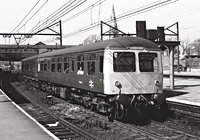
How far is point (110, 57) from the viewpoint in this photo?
38.3ft

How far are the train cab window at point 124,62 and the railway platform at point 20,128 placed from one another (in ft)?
12.0

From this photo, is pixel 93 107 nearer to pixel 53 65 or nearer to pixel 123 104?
pixel 123 104

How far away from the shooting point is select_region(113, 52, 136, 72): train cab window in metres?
11.8

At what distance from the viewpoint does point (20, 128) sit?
10039mm

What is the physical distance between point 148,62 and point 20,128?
5519mm

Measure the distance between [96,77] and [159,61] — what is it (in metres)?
2.63

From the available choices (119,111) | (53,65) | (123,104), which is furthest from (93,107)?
(53,65)

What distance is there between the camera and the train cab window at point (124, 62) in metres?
11.8

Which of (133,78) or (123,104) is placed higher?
(133,78)

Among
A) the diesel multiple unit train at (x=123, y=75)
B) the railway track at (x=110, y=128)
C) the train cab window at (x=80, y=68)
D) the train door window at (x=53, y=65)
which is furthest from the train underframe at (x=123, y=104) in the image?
the train door window at (x=53, y=65)

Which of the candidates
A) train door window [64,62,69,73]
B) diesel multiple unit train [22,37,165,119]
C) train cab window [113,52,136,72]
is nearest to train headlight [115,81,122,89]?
diesel multiple unit train [22,37,165,119]

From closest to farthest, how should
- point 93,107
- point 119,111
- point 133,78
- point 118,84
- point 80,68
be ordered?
1. point 118,84
2. point 133,78
3. point 119,111
4. point 93,107
5. point 80,68

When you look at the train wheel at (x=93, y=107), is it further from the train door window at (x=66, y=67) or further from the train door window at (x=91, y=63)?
the train door window at (x=66, y=67)

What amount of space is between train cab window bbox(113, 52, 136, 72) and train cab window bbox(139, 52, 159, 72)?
0.35 metres
